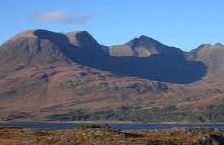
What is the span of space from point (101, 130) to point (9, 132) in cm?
1310

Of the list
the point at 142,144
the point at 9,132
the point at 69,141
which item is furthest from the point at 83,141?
the point at 9,132

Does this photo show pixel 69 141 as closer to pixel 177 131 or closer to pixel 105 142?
pixel 105 142

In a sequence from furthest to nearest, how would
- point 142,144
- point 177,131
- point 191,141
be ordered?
1. point 177,131
2. point 191,141
3. point 142,144

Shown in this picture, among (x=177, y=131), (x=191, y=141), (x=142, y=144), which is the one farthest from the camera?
(x=177, y=131)

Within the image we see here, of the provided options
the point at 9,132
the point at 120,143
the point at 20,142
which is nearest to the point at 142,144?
the point at 120,143

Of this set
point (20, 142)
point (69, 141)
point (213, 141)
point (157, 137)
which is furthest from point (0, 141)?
point (213, 141)

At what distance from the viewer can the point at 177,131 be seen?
3600 inches

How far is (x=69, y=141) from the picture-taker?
78.1 meters

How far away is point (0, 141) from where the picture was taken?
78125 mm

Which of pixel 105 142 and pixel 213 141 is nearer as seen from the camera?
pixel 105 142

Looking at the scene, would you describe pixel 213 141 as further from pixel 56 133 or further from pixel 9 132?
pixel 9 132

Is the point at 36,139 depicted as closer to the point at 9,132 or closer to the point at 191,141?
the point at 9,132

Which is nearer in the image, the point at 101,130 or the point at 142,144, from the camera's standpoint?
the point at 142,144

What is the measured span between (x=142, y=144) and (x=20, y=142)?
575 inches
